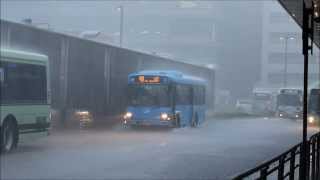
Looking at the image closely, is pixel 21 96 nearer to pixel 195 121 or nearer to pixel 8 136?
pixel 8 136

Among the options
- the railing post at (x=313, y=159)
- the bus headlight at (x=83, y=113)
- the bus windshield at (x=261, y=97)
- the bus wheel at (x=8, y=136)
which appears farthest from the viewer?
the bus windshield at (x=261, y=97)

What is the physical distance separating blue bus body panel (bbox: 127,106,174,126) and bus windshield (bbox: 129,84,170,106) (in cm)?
30

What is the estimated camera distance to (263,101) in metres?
77.8

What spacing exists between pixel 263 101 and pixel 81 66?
156 ft

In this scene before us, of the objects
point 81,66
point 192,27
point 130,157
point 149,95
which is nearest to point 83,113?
point 81,66

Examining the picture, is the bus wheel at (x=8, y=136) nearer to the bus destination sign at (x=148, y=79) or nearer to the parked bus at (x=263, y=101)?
the bus destination sign at (x=148, y=79)

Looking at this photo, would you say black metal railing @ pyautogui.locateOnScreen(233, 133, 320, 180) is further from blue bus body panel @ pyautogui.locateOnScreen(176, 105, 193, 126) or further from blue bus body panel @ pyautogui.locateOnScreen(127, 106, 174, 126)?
blue bus body panel @ pyautogui.locateOnScreen(176, 105, 193, 126)

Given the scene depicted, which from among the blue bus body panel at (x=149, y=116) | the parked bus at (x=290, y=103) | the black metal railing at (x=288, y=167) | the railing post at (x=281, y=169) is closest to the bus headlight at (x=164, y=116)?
the blue bus body panel at (x=149, y=116)

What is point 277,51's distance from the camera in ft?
375

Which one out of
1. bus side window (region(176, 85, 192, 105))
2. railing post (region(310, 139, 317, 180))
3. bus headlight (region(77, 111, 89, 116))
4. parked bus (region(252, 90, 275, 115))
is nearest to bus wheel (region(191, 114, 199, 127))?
bus side window (region(176, 85, 192, 105))

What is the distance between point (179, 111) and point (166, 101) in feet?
3.90

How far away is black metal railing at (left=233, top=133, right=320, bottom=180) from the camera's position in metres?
6.44

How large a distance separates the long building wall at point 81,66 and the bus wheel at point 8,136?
14.1ft

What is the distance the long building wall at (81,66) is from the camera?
25719mm
